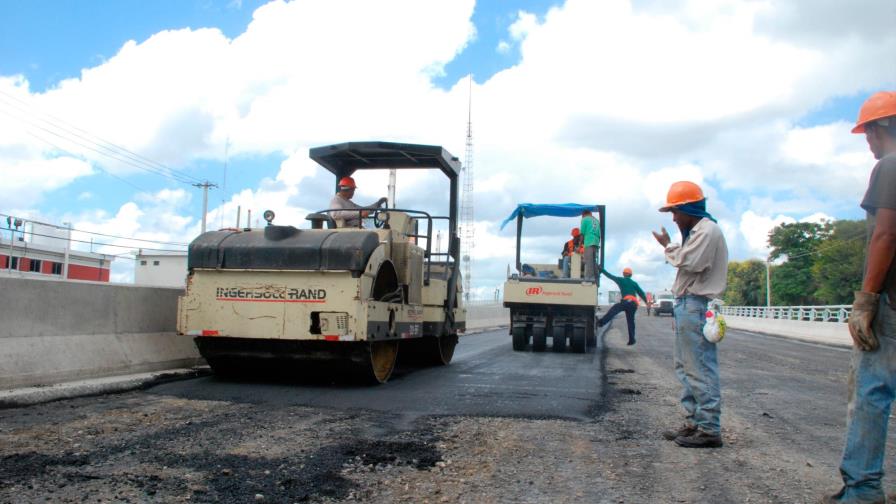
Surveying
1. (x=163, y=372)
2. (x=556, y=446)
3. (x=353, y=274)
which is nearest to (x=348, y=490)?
(x=556, y=446)

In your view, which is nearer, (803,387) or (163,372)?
(163,372)

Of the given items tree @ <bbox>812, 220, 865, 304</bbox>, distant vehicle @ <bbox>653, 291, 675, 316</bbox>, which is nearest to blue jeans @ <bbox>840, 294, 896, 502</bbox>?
distant vehicle @ <bbox>653, 291, 675, 316</bbox>

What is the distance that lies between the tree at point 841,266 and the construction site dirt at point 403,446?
78.0 m

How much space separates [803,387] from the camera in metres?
8.88

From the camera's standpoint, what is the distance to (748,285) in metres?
128

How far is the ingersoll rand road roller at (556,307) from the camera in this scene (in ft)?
45.9

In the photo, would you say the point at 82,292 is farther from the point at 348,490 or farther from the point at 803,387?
the point at 803,387

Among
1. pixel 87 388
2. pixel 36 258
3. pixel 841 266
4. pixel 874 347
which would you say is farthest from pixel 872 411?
pixel 841 266

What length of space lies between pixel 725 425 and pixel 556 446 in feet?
6.16

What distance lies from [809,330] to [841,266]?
60.5 m

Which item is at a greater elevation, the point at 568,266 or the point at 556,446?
the point at 568,266

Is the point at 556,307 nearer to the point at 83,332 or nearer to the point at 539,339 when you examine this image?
the point at 539,339

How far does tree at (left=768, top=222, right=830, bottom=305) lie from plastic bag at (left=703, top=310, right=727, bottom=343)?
336 ft

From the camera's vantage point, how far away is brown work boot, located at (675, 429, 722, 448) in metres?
4.82
